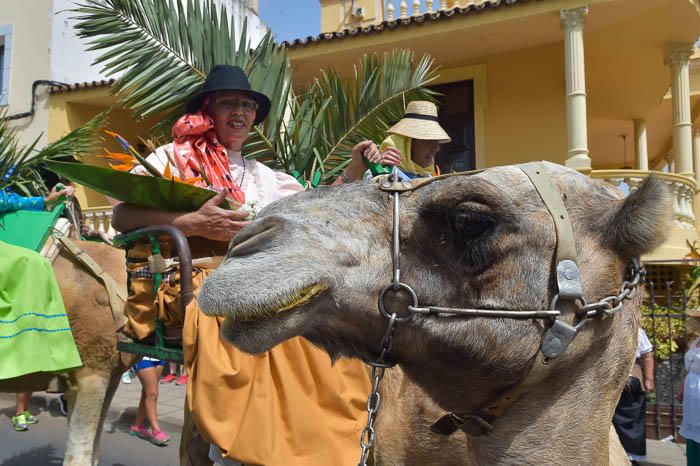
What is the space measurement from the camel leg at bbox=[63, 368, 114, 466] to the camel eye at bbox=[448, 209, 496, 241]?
3135 mm

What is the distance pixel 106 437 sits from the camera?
22.3 feet

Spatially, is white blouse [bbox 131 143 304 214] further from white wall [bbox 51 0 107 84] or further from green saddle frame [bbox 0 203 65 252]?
white wall [bbox 51 0 107 84]

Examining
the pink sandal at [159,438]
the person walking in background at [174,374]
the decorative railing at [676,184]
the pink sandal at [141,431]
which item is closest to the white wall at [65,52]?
the person walking in background at [174,374]

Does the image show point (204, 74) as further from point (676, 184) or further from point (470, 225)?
point (676, 184)

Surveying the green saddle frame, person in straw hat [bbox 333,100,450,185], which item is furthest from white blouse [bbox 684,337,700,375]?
the green saddle frame

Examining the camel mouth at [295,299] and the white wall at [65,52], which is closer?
the camel mouth at [295,299]

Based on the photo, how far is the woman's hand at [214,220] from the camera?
2344 mm

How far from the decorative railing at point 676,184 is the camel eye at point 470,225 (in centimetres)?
849

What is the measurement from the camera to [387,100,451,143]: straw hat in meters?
3.23

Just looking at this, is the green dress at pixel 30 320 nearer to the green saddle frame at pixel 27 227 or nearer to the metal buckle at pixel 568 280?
the green saddle frame at pixel 27 227

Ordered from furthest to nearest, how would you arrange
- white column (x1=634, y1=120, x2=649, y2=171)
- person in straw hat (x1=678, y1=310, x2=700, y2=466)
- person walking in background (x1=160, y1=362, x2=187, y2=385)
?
white column (x1=634, y1=120, x2=649, y2=171), person walking in background (x1=160, y1=362, x2=187, y2=385), person in straw hat (x1=678, y1=310, x2=700, y2=466)

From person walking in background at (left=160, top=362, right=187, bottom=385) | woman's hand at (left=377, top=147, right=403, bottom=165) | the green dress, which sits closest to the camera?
woman's hand at (left=377, top=147, right=403, bottom=165)

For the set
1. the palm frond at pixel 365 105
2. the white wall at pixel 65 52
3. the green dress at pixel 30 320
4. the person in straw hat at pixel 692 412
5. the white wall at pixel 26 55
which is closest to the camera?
the green dress at pixel 30 320

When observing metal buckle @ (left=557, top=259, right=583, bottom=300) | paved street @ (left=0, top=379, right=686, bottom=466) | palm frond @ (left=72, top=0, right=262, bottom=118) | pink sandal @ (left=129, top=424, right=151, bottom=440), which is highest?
palm frond @ (left=72, top=0, right=262, bottom=118)
